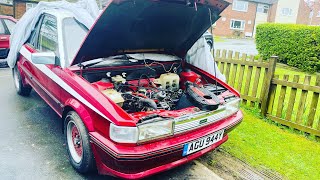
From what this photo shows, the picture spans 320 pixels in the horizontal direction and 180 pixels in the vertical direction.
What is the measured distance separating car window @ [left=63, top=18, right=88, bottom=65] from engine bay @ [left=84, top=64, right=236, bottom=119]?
47 centimetres

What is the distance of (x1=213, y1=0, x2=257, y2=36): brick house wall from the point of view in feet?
114

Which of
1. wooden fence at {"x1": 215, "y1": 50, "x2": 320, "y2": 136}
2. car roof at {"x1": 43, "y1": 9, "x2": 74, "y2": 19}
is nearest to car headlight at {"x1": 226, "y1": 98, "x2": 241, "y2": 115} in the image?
wooden fence at {"x1": 215, "y1": 50, "x2": 320, "y2": 136}

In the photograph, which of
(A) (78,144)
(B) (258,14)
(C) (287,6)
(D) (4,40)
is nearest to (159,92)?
(A) (78,144)

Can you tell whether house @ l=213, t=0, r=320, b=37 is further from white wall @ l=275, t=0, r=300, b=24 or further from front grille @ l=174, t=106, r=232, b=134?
front grille @ l=174, t=106, r=232, b=134

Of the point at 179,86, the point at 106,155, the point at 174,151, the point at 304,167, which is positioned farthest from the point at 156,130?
the point at 304,167

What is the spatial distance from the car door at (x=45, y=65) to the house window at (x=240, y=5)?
34.8m

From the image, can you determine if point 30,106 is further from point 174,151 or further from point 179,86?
point 174,151

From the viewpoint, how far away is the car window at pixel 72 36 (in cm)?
365

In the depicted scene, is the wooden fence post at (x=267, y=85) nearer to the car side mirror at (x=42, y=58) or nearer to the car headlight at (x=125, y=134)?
the car headlight at (x=125, y=134)

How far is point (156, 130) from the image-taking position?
2611 mm

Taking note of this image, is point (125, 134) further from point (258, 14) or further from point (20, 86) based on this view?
point (258, 14)

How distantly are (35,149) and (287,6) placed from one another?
149 ft

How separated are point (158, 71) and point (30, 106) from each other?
8.75 feet

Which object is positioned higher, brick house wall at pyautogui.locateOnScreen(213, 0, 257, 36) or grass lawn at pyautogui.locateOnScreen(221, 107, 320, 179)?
brick house wall at pyautogui.locateOnScreen(213, 0, 257, 36)
